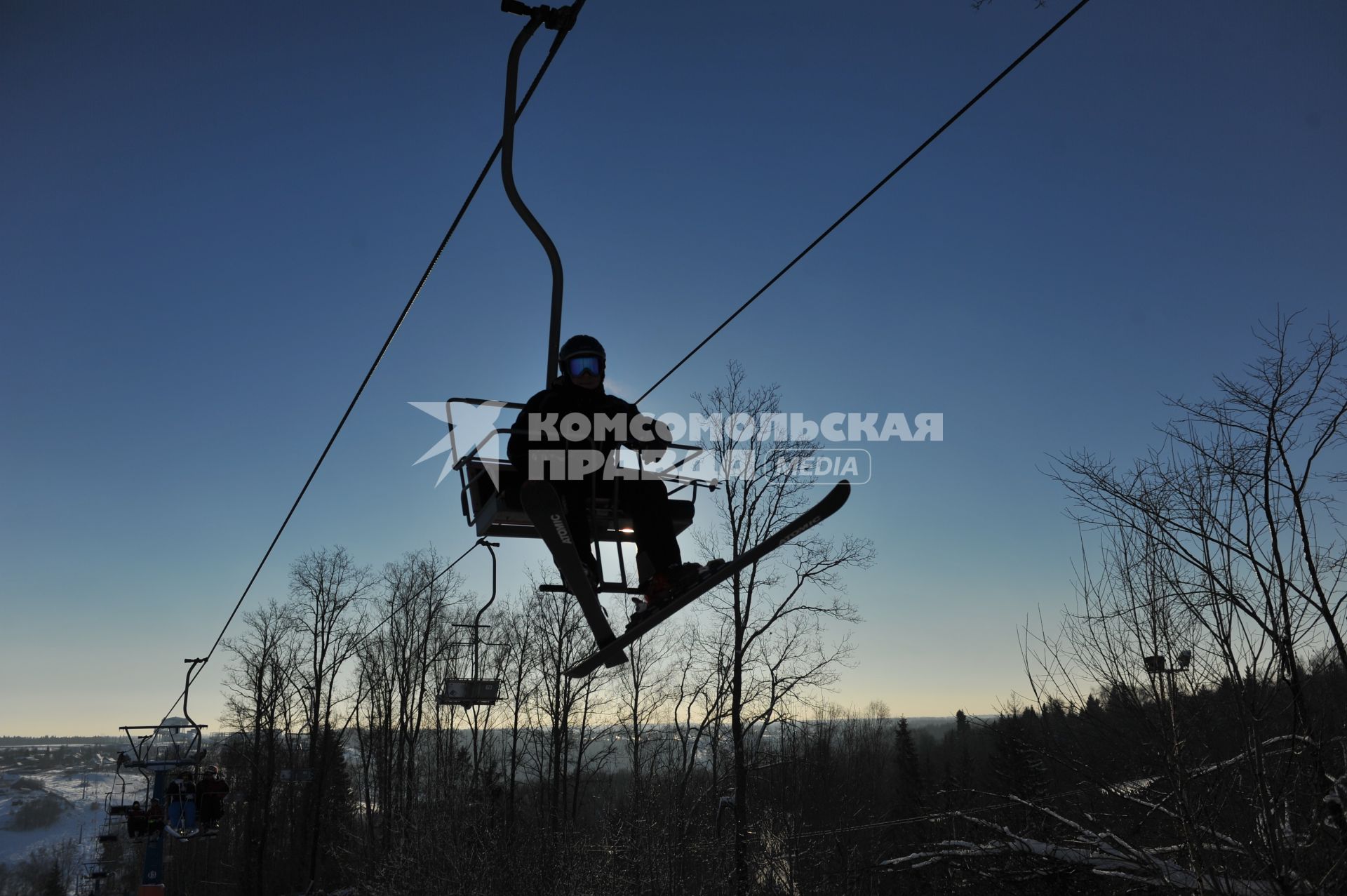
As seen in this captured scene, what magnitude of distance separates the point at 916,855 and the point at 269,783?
3114 cm

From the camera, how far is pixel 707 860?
17531mm

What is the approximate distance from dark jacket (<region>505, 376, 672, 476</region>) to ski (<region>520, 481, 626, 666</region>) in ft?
1.30

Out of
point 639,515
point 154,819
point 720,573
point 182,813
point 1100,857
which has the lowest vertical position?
point 154,819

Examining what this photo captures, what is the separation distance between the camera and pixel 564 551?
4234 mm

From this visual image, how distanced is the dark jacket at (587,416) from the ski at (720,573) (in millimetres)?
890

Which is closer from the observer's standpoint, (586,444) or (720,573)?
(720,573)

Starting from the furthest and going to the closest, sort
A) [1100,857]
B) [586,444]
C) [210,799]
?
[210,799], [1100,857], [586,444]

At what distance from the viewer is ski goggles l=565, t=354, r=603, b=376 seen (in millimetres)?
4535

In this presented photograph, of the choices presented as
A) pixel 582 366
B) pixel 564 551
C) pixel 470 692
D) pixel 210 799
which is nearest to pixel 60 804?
pixel 210 799

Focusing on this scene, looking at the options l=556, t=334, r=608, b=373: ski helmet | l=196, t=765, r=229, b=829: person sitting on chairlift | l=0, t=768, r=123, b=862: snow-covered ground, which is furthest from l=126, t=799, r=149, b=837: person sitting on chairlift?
l=0, t=768, r=123, b=862: snow-covered ground

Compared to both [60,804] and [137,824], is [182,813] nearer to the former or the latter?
[137,824]

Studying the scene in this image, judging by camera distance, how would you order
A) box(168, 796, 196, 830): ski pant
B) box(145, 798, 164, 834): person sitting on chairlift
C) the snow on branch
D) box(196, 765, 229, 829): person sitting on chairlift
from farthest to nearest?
box(145, 798, 164, 834): person sitting on chairlift → box(168, 796, 196, 830): ski pant → box(196, 765, 229, 829): person sitting on chairlift → the snow on branch

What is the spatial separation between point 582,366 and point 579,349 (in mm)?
100

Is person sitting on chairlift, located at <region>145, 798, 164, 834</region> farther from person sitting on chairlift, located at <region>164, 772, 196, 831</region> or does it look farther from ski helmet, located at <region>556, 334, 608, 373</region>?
ski helmet, located at <region>556, 334, 608, 373</region>
